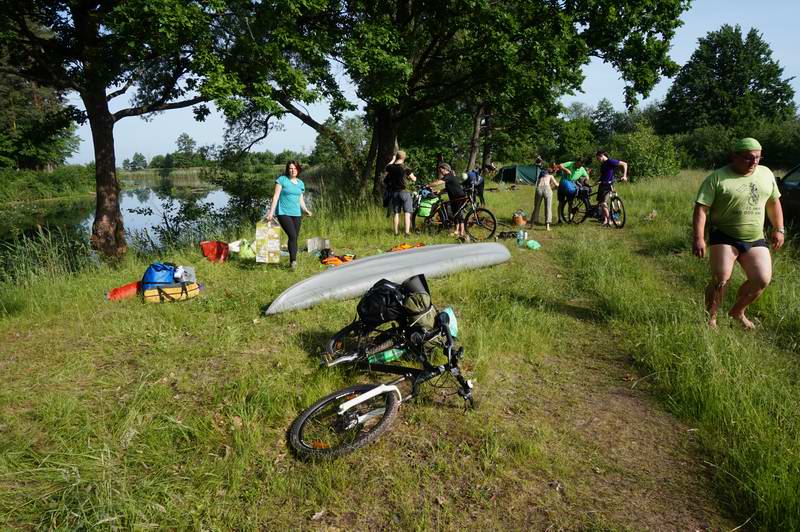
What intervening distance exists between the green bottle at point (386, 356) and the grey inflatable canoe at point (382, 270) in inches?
74.3

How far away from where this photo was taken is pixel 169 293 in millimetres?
5406

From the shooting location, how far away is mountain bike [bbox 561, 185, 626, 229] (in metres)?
10.0

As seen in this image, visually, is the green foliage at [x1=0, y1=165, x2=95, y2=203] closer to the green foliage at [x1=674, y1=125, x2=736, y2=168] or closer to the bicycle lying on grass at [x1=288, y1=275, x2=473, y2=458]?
the bicycle lying on grass at [x1=288, y1=275, x2=473, y2=458]

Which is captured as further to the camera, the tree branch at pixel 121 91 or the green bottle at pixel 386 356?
the tree branch at pixel 121 91

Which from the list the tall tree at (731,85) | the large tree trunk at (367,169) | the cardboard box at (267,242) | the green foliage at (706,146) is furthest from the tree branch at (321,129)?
the tall tree at (731,85)

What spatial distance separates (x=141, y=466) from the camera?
2598 millimetres

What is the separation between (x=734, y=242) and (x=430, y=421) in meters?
3.29

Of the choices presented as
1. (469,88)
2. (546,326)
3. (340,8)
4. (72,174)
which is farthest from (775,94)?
(72,174)

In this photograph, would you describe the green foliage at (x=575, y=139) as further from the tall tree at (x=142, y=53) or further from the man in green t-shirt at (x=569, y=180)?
the tall tree at (x=142, y=53)

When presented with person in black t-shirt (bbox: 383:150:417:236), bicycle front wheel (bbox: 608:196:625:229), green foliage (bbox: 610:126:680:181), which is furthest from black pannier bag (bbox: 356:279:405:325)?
green foliage (bbox: 610:126:680:181)

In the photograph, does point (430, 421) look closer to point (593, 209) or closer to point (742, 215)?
point (742, 215)

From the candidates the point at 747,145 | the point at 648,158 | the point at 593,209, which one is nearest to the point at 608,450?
the point at 747,145

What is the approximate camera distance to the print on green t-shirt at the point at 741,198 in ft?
12.4

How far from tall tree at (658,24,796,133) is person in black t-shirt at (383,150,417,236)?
166ft
